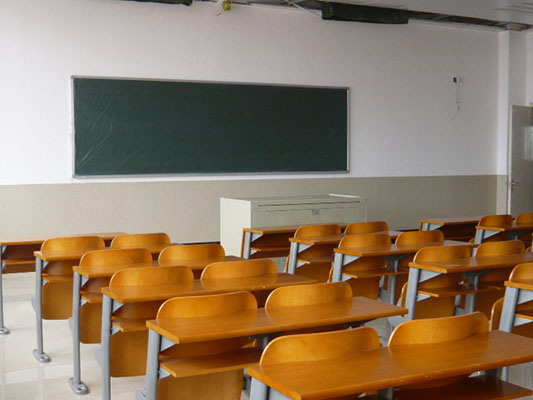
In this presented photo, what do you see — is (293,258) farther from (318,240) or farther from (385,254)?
(385,254)

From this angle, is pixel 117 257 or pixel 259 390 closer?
pixel 259 390

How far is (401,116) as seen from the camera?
996 cm

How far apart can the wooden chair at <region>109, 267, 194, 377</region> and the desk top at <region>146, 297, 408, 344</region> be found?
0.70 metres

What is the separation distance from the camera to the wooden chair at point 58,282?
166 inches

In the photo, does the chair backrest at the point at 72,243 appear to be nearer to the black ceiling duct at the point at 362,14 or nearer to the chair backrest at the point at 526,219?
the chair backrest at the point at 526,219

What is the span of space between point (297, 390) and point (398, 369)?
13.3 inches

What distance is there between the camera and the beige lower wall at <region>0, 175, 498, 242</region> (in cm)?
774

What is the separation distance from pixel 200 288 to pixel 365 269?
1.68 m

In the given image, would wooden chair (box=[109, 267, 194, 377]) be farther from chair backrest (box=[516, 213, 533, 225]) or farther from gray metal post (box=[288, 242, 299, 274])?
chair backrest (box=[516, 213, 533, 225])

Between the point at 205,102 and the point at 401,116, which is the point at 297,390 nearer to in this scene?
the point at 205,102

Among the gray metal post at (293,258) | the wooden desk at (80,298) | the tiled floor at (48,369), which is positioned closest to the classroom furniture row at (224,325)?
the wooden desk at (80,298)

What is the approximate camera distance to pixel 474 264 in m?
3.66

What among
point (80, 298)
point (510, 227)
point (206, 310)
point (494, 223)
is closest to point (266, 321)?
point (206, 310)

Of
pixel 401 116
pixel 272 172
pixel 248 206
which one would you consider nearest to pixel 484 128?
pixel 401 116
